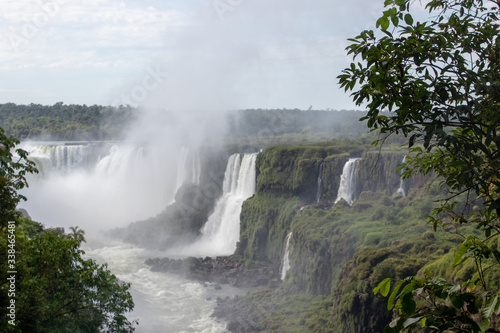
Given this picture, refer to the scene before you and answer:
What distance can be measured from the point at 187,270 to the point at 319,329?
12.9m

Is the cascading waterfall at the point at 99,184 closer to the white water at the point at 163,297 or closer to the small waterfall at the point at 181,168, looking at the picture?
the small waterfall at the point at 181,168

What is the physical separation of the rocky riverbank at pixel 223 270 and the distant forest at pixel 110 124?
30742mm

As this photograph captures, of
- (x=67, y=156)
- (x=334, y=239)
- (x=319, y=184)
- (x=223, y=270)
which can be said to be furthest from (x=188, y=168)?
(x=334, y=239)

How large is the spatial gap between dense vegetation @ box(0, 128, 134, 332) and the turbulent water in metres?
19.6

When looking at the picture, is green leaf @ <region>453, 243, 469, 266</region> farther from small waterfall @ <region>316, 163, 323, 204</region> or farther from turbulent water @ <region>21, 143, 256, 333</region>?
turbulent water @ <region>21, 143, 256, 333</region>

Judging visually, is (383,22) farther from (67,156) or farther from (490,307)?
(67,156)

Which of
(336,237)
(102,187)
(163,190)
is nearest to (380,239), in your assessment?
(336,237)

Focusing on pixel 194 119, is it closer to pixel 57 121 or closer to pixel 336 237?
pixel 336 237

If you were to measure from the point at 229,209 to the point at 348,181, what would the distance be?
10.6 m

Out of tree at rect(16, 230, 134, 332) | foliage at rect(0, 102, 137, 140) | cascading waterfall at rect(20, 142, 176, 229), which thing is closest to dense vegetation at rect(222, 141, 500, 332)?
tree at rect(16, 230, 134, 332)

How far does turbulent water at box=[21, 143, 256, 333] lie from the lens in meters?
34.1

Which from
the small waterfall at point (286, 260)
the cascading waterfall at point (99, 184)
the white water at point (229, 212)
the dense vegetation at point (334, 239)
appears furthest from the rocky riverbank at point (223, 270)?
the cascading waterfall at point (99, 184)

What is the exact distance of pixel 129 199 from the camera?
46.5 m

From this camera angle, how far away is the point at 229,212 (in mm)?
34281
